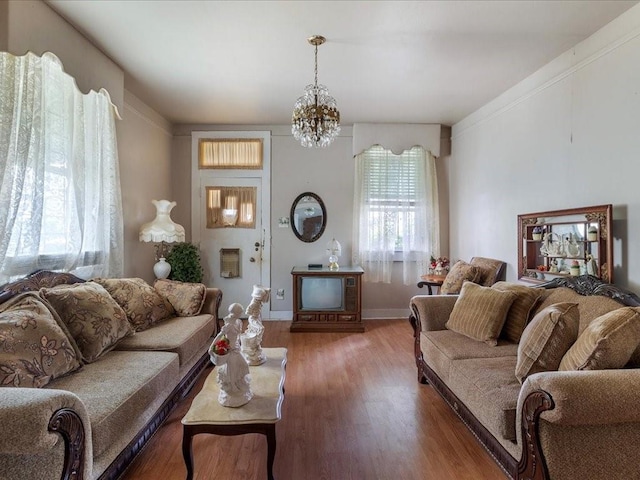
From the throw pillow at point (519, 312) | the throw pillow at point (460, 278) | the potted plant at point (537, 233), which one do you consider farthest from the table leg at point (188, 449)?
the potted plant at point (537, 233)

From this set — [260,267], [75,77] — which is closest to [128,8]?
[75,77]

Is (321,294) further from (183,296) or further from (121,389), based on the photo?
(121,389)

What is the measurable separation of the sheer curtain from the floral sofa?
25cm

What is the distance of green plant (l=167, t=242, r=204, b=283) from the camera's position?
13.5ft

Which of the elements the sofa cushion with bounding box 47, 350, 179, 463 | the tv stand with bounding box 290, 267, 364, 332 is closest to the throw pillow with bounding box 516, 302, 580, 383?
the sofa cushion with bounding box 47, 350, 179, 463

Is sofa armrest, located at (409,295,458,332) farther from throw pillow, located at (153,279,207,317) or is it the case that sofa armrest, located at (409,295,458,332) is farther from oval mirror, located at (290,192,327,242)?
oval mirror, located at (290,192,327,242)

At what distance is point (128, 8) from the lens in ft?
7.48

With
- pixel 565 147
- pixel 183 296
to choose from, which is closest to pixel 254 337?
pixel 183 296

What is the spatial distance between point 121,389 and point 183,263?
101 inches

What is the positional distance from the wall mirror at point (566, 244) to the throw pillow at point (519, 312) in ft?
1.43

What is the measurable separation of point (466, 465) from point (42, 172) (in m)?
3.06

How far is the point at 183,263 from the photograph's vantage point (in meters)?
4.14

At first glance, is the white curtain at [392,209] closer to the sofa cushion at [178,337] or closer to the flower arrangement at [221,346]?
the sofa cushion at [178,337]

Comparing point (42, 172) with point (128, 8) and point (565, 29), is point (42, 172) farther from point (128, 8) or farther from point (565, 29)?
point (565, 29)
